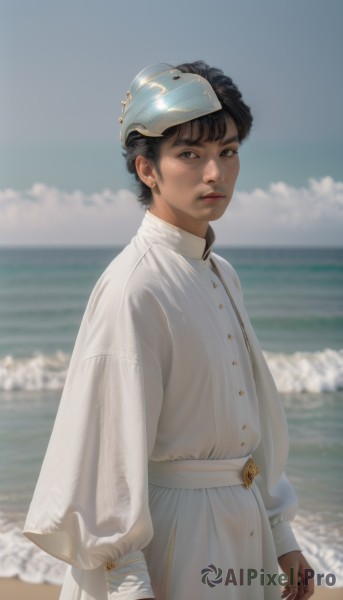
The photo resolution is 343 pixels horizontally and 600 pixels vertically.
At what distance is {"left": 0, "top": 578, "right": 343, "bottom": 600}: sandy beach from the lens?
3.41 m

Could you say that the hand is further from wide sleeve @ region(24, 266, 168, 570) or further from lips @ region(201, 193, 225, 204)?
lips @ region(201, 193, 225, 204)

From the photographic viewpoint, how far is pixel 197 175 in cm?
146

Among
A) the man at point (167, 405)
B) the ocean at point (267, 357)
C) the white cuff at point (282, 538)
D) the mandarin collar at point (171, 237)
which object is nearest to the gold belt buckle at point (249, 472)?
the man at point (167, 405)

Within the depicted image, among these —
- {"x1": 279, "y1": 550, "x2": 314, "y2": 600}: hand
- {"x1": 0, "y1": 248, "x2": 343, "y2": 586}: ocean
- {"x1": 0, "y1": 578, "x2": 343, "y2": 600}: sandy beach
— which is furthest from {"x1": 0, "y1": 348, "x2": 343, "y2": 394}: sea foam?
{"x1": 279, "y1": 550, "x2": 314, "y2": 600}: hand

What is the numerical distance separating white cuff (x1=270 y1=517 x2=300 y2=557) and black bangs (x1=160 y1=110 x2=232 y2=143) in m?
0.65

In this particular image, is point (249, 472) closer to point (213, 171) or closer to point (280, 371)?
point (213, 171)

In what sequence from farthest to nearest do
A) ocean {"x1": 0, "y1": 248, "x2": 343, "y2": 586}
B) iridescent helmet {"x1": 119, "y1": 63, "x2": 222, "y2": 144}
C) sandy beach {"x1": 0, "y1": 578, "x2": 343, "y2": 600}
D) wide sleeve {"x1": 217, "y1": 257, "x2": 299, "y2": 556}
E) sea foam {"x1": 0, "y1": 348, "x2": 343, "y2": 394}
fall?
sea foam {"x1": 0, "y1": 348, "x2": 343, "y2": 394} < ocean {"x1": 0, "y1": 248, "x2": 343, "y2": 586} < sandy beach {"x1": 0, "y1": 578, "x2": 343, "y2": 600} < wide sleeve {"x1": 217, "y1": 257, "x2": 299, "y2": 556} < iridescent helmet {"x1": 119, "y1": 63, "x2": 222, "y2": 144}

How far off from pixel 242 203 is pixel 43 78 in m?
2.65

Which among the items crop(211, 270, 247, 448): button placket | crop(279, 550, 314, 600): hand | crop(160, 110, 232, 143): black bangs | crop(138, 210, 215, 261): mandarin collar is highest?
crop(160, 110, 232, 143): black bangs

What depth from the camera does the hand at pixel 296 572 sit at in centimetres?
164

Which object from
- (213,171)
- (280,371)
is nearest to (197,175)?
(213,171)

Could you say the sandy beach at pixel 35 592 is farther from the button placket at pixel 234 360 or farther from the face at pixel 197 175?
the face at pixel 197 175

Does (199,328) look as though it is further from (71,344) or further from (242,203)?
(242,203)

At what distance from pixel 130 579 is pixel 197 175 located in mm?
591
